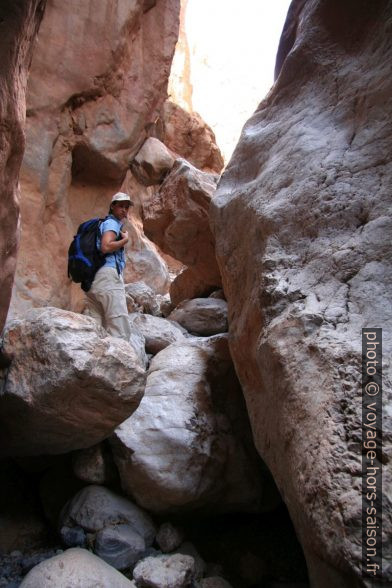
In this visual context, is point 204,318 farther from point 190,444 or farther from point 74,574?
point 74,574

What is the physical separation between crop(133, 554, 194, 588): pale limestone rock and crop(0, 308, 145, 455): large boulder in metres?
0.81

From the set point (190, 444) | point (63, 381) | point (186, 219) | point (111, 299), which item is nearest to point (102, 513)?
point (190, 444)

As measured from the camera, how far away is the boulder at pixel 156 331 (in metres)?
5.14

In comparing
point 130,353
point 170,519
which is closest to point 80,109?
point 130,353

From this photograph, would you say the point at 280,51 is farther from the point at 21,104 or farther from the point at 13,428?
the point at 13,428

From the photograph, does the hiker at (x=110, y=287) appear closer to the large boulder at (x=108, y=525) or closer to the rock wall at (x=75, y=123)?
the large boulder at (x=108, y=525)

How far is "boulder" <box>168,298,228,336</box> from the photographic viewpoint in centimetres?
585

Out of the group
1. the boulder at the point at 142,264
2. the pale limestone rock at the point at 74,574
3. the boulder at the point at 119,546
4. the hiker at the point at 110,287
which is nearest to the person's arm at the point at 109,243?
the hiker at the point at 110,287

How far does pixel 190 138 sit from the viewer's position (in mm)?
14656

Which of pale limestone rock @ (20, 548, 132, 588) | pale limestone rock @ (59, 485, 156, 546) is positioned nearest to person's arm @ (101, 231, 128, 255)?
pale limestone rock @ (59, 485, 156, 546)

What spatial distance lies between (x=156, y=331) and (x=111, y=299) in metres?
1.25

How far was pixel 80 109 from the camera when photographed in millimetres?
6793

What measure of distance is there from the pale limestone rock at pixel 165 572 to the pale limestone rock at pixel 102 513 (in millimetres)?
241

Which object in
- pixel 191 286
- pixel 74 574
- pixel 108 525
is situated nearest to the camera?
pixel 74 574
